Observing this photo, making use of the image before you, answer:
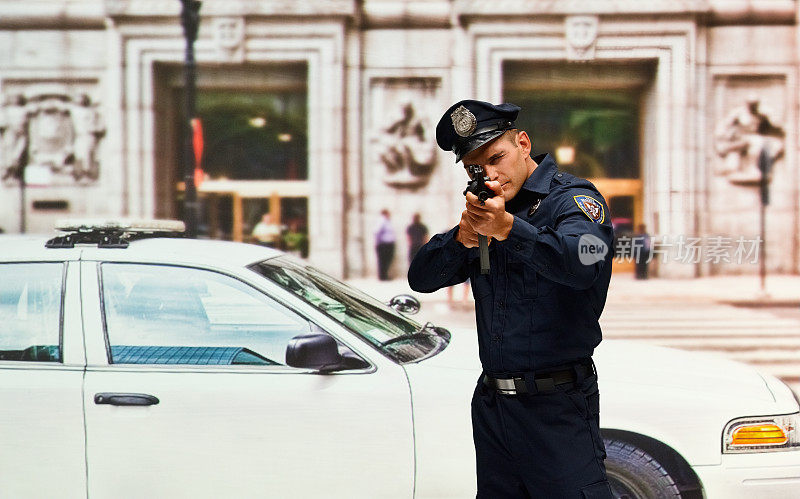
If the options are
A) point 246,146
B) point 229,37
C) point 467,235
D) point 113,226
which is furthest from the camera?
point 246,146

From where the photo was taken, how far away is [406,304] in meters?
4.45

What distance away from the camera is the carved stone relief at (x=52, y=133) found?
47.4 feet

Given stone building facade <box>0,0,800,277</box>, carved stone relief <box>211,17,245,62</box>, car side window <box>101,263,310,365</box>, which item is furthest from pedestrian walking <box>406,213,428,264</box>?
car side window <box>101,263,310,365</box>

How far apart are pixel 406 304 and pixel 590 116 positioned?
1182cm

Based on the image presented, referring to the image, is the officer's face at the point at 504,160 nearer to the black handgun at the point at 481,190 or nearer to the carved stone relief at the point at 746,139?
the black handgun at the point at 481,190

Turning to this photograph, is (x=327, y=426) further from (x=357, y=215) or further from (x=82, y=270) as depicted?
(x=357, y=215)

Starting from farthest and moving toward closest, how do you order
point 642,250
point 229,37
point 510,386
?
point 229,37, point 642,250, point 510,386

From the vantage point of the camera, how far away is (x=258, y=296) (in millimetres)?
3453

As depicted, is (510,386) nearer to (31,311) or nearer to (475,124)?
(475,124)

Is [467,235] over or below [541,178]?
below

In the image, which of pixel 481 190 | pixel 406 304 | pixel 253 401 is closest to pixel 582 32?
pixel 406 304

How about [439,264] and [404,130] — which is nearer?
[439,264]

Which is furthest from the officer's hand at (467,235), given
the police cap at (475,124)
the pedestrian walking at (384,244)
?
the pedestrian walking at (384,244)

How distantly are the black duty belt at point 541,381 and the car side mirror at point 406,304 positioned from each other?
195cm
